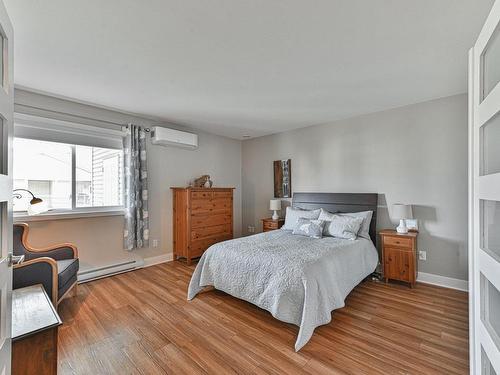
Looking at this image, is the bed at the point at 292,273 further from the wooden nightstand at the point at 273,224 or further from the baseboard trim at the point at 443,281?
the wooden nightstand at the point at 273,224

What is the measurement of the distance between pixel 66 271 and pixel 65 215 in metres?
0.97

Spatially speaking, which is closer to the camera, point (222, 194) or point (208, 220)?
point (208, 220)

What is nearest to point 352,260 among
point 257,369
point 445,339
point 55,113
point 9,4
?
point 445,339

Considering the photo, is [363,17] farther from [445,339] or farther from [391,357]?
[445,339]

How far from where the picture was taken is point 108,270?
3.48 m

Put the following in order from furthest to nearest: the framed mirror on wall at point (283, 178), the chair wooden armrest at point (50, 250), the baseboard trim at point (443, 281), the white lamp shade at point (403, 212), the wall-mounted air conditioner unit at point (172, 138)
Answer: the framed mirror on wall at point (283, 178), the wall-mounted air conditioner unit at point (172, 138), the white lamp shade at point (403, 212), the baseboard trim at point (443, 281), the chair wooden armrest at point (50, 250)

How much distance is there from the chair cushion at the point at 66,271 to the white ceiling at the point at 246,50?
197 cm

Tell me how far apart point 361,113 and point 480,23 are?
1988 mm

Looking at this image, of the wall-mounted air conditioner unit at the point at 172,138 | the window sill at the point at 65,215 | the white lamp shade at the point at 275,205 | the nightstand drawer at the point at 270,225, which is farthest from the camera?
the white lamp shade at the point at 275,205

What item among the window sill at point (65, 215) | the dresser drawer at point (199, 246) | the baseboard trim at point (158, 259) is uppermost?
the window sill at point (65, 215)

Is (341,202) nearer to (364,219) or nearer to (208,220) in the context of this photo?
(364,219)

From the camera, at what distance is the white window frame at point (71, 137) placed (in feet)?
9.46

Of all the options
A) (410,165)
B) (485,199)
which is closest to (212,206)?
(410,165)

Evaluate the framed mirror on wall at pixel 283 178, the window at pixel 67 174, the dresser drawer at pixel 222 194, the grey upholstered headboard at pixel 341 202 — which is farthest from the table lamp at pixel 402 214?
the window at pixel 67 174
